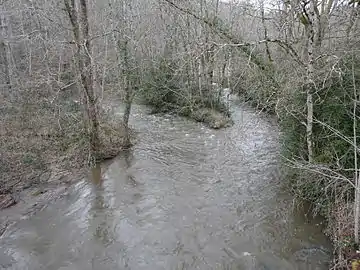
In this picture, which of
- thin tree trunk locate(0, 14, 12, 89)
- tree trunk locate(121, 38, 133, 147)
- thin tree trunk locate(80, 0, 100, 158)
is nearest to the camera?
thin tree trunk locate(80, 0, 100, 158)

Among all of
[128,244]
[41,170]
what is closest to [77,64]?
[41,170]

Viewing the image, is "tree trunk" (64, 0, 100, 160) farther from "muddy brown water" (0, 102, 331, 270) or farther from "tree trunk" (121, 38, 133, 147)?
"tree trunk" (121, 38, 133, 147)

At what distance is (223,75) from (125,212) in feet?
33.0

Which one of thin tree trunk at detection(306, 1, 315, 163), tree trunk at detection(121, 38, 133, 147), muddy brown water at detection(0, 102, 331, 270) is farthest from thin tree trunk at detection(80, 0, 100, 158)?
thin tree trunk at detection(306, 1, 315, 163)

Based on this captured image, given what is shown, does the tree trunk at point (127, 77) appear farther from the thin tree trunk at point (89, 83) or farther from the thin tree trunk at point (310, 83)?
the thin tree trunk at point (310, 83)

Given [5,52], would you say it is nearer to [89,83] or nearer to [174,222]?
[89,83]

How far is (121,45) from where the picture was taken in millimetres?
11969

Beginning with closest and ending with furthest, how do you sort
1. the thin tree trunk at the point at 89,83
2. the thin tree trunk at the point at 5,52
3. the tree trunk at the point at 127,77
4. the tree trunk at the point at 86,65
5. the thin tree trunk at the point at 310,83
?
the thin tree trunk at the point at 310,83 → the tree trunk at the point at 86,65 → the thin tree trunk at the point at 89,83 → the tree trunk at the point at 127,77 → the thin tree trunk at the point at 5,52

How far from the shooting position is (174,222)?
7.50 m

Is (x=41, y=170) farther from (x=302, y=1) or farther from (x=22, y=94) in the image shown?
(x=302, y=1)

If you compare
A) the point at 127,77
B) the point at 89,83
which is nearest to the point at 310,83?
the point at 89,83

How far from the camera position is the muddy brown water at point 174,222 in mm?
6344

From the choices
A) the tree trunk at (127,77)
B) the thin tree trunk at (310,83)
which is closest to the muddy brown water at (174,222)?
the tree trunk at (127,77)

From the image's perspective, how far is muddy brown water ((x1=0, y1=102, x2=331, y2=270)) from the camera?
6.34m
